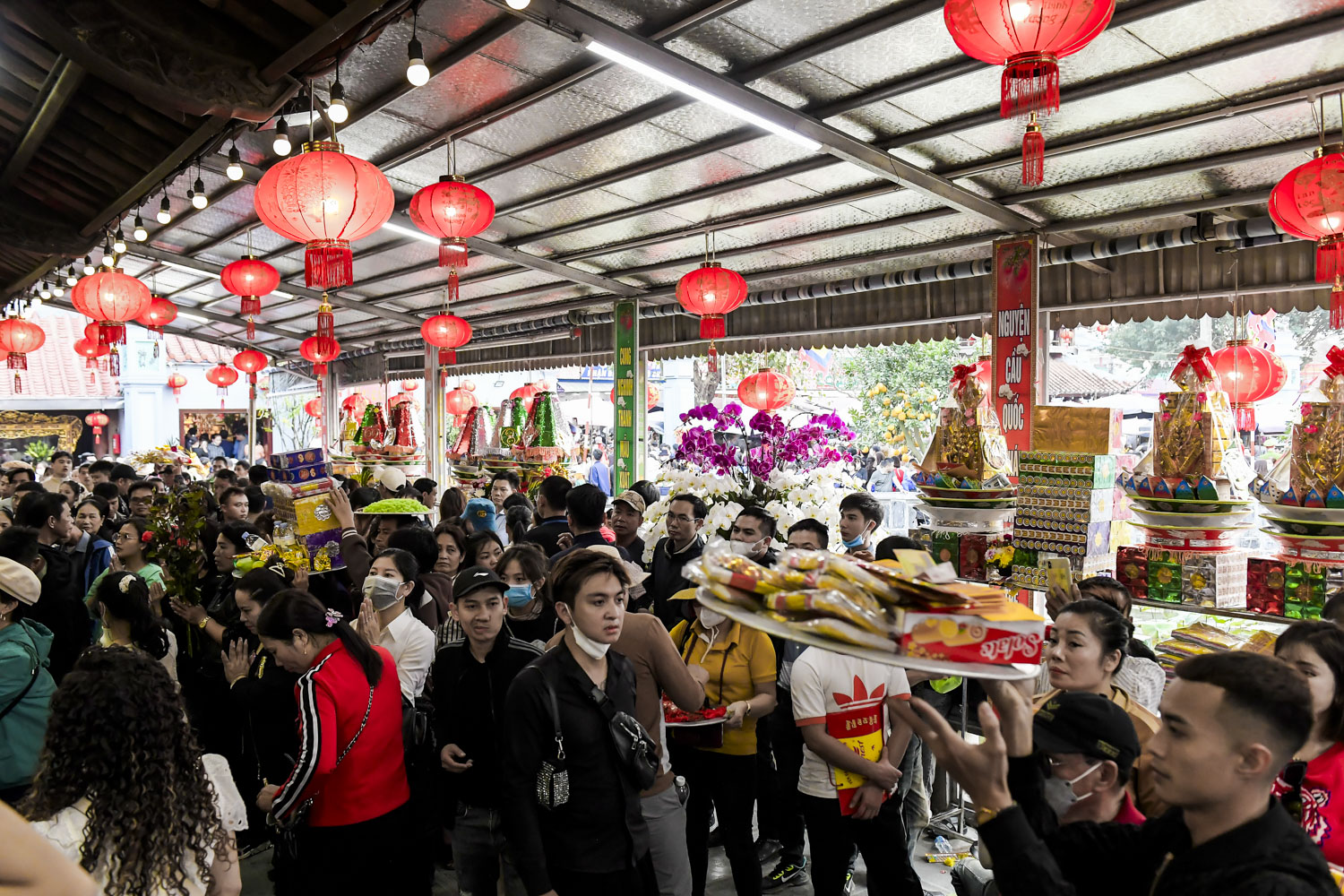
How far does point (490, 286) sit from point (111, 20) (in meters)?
7.00

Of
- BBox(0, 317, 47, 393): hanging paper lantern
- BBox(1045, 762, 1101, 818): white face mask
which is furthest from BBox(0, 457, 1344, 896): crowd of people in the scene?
BBox(0, 317, 47, 393): hanging paper lantern

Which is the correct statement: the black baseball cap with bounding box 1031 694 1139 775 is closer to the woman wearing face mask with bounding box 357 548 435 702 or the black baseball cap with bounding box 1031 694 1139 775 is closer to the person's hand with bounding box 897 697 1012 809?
the person's hand with bounding box 897 697 1012 809

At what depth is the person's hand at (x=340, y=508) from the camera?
3955 mm

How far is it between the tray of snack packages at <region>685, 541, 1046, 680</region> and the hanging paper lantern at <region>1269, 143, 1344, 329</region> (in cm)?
349

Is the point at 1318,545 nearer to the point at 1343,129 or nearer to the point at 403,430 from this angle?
the point at 1343,129

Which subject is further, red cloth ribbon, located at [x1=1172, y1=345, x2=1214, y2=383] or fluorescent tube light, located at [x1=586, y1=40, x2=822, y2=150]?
fluorescent tube light, located at [x1=586, y1=40, x2=822, y2=150]

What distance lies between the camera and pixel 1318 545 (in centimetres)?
282

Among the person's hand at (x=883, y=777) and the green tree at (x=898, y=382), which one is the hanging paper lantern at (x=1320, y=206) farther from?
the green tree at (x=898, y=382)

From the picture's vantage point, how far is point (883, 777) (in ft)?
A: 8.48

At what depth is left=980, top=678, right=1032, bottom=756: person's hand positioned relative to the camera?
1.33 metres

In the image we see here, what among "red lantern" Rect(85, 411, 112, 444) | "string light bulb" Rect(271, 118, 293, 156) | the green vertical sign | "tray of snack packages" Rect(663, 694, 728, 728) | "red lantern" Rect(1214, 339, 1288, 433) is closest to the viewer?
"tray of snack packages" Rect(663, 694, 728, 728)

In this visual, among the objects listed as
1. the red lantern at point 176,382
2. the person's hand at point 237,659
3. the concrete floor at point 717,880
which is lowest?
the concrete floor at point 717,880

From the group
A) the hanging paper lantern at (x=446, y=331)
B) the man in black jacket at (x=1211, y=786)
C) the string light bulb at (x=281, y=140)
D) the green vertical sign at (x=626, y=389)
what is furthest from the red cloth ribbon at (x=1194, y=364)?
the green vertical sign at (x=626, y=389)

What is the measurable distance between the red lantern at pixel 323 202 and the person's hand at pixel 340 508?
35.6 inches
